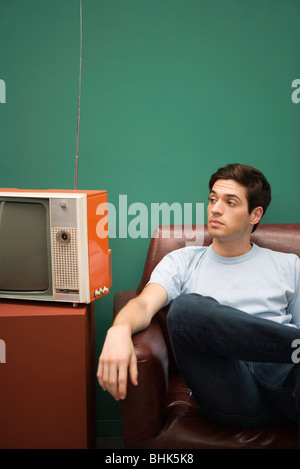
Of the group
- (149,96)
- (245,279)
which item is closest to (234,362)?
(245,279)

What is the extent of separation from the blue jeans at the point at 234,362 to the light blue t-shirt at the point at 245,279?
25 cm

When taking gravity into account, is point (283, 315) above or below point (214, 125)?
below

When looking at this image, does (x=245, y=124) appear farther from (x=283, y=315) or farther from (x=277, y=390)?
(x=277, y=390)

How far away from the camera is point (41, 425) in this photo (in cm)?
A: 133

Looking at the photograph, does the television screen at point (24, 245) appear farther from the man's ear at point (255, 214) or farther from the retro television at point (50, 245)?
the man's ear at point (255, 214)

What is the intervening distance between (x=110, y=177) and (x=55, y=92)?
0.49 m

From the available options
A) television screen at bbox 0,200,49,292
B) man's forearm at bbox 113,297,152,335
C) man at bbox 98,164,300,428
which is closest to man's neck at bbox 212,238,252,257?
man at bbox 98,164,300,428

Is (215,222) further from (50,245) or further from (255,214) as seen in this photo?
(50,245)

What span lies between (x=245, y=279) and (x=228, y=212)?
0.87 ft

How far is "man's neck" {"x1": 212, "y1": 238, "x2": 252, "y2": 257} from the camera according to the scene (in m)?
1.53

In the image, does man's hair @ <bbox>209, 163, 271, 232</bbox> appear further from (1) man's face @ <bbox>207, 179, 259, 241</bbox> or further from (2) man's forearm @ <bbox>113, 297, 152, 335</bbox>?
(2) man's forearm @ <bbox>113, 297, 152, 335</bbox>

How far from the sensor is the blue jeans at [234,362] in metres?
1.07
